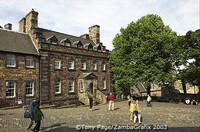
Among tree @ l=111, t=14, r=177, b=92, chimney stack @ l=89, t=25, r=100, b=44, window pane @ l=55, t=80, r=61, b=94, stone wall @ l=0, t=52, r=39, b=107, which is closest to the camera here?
stone wall @ l=0, t=52, r=39, b=107

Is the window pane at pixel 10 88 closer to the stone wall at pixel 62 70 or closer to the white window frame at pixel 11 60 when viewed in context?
the white window frame at pixel 11 60

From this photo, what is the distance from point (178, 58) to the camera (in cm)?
3375

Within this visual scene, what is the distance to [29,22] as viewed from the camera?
3181 centimetres

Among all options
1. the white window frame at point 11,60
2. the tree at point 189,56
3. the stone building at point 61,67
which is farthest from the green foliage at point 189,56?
the white window frame at point 11,60

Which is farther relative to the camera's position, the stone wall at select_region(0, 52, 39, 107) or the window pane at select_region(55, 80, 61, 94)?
the window pane at select_region(55, 80, 61, 94)

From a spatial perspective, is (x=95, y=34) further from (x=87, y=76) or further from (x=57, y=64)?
(x=57, y=64)

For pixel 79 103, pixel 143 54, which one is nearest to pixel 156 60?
pixel 143 54

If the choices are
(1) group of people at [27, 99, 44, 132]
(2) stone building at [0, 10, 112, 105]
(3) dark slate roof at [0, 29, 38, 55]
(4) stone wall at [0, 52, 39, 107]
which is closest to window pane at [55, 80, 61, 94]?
(2) stone building at [0, 10, 112, 105]

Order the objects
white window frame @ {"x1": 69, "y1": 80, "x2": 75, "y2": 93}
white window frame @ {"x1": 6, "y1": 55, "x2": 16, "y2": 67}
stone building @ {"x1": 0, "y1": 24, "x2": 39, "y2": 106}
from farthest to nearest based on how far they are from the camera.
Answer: white window frame @ {"x1": 69, "y1": 80, "x2": 75, "y2": 93}, white window frame @ {"x1": 6, "y1": 55, "x2": 16, "y2": 67}, stone building @ {"x1": 0, "y1": 24, "x2": 39, "y2": 106}

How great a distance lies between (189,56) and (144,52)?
8.01m

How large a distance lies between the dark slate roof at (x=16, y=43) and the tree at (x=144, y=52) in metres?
14.8

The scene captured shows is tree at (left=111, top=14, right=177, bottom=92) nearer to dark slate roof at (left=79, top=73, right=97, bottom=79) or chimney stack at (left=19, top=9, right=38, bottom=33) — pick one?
dark slate roof at (left=79, top=73, right=97, bottom=79)

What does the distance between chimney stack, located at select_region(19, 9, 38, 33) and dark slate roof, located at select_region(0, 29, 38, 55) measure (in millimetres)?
1831

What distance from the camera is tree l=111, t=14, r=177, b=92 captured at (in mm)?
32219
